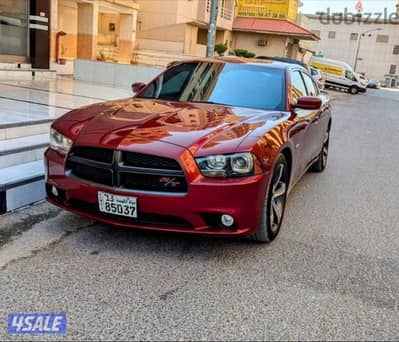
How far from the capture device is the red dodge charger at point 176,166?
3176mm

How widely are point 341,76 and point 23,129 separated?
31.7m

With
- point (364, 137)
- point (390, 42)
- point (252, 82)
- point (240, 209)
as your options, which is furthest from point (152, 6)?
point (390, 42)

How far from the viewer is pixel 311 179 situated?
620 centimetres

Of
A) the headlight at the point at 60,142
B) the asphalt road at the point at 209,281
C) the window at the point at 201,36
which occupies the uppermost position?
the window at the point at 201,36

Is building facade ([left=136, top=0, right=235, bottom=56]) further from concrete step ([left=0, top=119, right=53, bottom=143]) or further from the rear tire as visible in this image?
concrete step ([left=0, top=119, right=53, bottom=143])

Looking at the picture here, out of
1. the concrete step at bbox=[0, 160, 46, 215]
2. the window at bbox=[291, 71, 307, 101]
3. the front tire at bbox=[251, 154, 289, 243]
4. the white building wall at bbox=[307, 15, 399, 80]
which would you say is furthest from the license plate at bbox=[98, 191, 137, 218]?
the white building wall at bbox=[307, 15, 399, 80]

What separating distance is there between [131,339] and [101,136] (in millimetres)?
1551

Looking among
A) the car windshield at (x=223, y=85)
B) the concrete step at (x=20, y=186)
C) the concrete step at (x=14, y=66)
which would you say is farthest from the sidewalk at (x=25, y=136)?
the concrete step at (x=14, y=66)

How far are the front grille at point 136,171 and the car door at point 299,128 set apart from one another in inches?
52.2

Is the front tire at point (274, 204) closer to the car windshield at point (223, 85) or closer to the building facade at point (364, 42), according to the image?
the car windshield at point (223, 85)

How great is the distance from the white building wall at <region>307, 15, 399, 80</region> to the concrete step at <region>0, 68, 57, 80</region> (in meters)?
65.8

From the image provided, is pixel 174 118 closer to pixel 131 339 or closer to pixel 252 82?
pixel 252 82

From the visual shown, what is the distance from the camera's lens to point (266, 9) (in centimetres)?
3491

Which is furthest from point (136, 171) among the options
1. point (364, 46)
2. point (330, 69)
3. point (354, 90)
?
point (364, 46)
